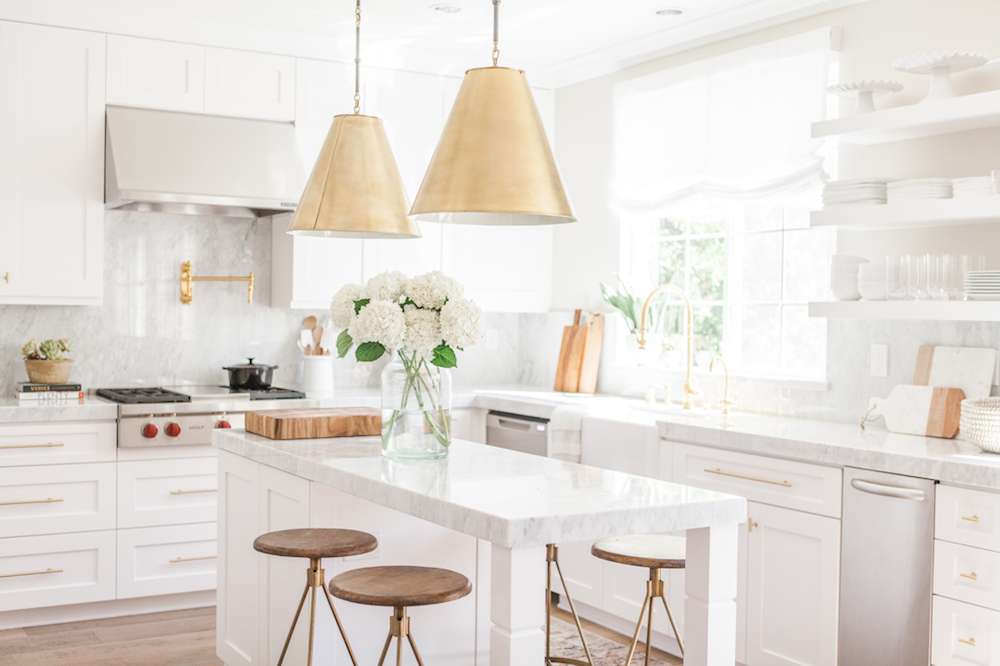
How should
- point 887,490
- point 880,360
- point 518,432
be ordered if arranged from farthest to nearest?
point 518,432, point 880,360, point 887,490

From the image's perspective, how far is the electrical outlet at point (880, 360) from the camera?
3.79 meters

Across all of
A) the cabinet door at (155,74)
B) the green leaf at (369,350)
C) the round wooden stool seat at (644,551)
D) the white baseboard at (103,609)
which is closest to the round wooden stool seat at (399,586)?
the round wooden stool seat at (644,551)

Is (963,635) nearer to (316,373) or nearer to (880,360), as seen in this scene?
(880,360)

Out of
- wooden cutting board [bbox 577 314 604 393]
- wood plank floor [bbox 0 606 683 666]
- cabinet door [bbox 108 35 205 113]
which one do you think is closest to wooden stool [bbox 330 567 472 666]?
wood plank floor [bbox 0 606 683 666]

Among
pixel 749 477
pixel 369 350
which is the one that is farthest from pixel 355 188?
pixel 749 477

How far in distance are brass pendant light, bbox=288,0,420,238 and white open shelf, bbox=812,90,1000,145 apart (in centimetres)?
168

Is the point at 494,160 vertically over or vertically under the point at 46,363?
over

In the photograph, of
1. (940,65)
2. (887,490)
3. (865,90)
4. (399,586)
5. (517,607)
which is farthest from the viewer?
(865,90)

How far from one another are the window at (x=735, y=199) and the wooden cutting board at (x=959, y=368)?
62cm

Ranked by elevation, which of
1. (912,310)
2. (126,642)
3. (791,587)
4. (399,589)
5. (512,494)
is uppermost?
(912,310)

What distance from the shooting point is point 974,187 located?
323 centimetres

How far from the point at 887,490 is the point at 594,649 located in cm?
147

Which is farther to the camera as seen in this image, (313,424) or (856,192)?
(856,192)

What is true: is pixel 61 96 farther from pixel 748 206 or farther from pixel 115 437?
pixel 748 206
